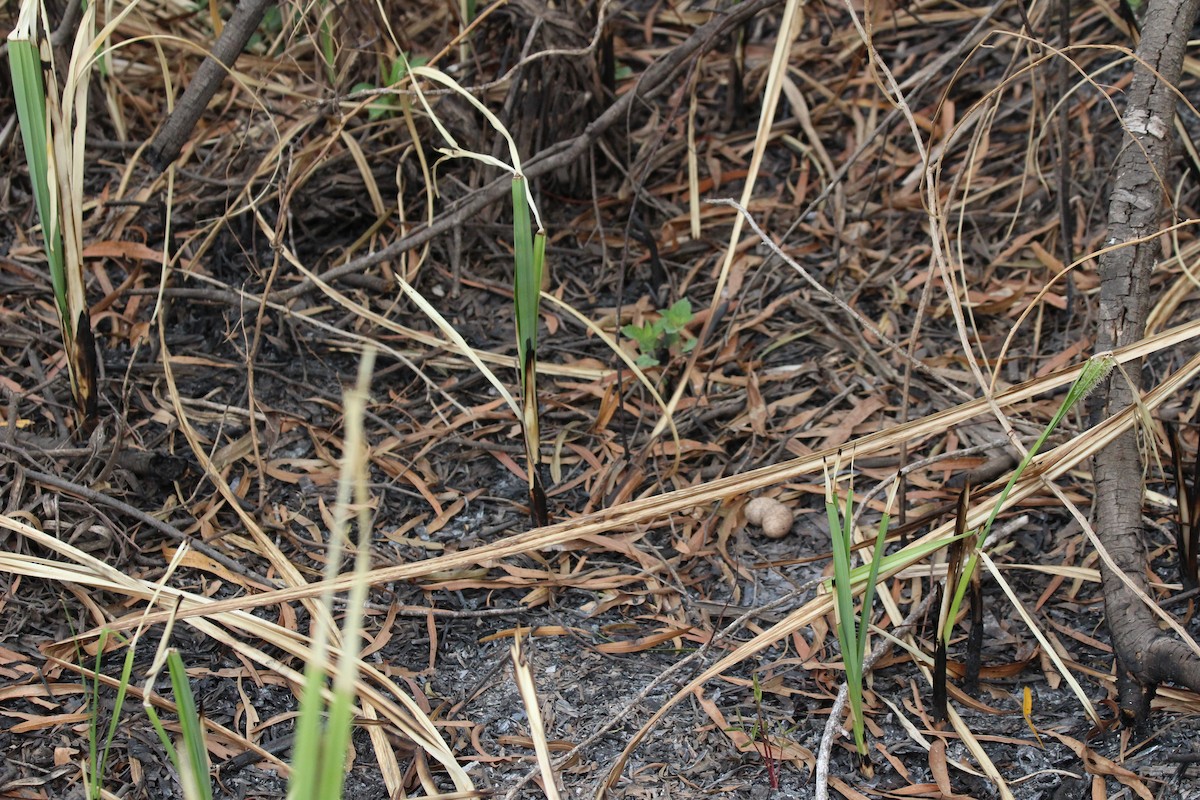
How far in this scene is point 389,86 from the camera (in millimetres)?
1912

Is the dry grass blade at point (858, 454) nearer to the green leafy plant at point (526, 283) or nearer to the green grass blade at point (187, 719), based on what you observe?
the green leafy plant at point (526, 283)

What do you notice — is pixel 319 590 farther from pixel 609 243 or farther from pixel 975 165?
pixel 975 165

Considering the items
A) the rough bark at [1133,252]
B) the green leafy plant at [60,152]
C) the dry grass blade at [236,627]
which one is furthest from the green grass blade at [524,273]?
the rough bark at [1133,252]

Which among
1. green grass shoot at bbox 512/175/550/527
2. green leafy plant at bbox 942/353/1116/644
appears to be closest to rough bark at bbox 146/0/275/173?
green grass shoot at bbox 512/175/550/527

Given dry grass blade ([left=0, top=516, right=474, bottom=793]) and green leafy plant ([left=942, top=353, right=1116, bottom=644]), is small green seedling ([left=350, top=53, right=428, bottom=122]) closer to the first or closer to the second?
dry grass blade ([left=0, top=516, right=474, bottom=793])

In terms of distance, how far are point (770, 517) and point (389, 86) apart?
3.39 feet

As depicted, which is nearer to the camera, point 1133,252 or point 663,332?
point 1133,252

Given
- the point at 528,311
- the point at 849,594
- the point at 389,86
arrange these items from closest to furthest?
1. the point at 849,594
2. the point at 528,311
3. the point at 389,86

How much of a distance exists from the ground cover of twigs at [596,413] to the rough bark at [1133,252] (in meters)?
0.07

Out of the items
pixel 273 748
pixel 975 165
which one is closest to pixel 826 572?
pixel 273 748

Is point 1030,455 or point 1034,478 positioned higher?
point 1030,455

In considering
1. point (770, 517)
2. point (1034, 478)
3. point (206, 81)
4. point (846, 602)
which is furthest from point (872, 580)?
point (206, 81)

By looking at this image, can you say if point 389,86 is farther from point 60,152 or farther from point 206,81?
point 60,152

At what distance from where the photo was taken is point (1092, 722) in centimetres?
128
